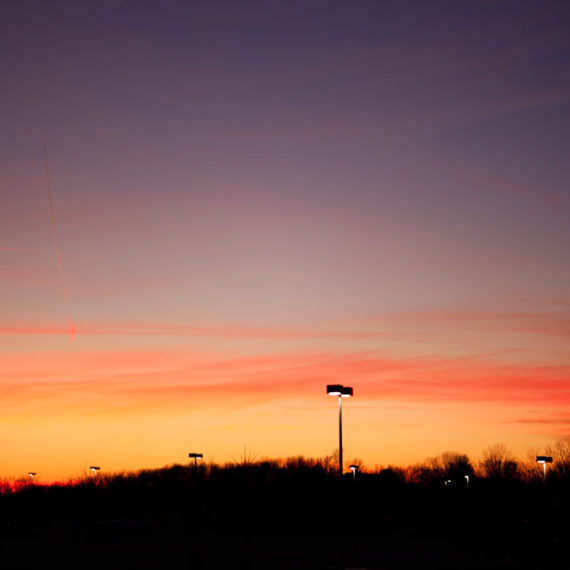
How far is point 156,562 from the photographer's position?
1894 cm

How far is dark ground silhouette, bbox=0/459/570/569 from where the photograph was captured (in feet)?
63.4

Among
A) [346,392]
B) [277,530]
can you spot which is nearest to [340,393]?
[346,392]

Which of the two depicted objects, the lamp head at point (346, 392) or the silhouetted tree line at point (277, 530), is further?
the lamp head at point (346, 392)

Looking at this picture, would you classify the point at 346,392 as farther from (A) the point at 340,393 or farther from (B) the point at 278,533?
(B) the point at 278,533

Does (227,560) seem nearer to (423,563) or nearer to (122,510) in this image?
(423,563)

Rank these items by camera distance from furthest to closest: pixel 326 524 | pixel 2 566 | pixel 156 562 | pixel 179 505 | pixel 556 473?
pixel 556 473
pixel 179 505
pixel 326 524
pixel 156 562
pixel 2 566

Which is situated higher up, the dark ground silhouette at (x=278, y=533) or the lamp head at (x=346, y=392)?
the lamp head at (x=346, y=392)

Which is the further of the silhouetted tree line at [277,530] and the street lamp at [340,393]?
the street lamp at [340,393]

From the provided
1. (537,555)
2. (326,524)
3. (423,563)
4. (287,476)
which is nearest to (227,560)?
(423,563)

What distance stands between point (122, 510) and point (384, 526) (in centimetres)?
1947

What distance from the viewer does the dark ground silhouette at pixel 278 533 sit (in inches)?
761

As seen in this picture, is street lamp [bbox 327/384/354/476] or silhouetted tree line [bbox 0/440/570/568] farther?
A: street lamp [bbox 327/384/354/476]

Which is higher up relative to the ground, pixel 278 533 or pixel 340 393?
pixel 340 393

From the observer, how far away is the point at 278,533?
2758 centimetres
